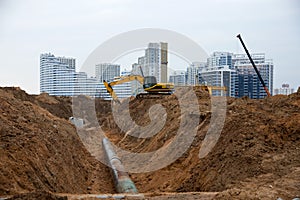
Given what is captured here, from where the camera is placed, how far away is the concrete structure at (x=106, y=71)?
46.9m

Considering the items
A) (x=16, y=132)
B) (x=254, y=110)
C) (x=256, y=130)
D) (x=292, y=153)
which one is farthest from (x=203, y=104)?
(x=16, y=132)

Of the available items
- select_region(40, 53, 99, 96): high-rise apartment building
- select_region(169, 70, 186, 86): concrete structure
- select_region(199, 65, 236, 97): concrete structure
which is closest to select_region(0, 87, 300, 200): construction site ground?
select_region(199, 65, 236, 97): concrete structure

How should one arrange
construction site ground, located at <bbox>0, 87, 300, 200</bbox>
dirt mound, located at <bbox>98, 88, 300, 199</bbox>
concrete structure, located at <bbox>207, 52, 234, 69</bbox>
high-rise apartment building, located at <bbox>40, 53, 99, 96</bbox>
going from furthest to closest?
concrete structure, located at <bbox>207, 52, 234, 69</bbox> → high-rise apartment building, located at <bbox>40, 53, 99, 96</bbox> → dirt mound, located at <bbox>98, 88, 300, 199</bbox> → construction site ground, located at <bbox>0, 87, 300, 200</bbox>

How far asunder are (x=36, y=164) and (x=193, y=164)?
4603 millimetres

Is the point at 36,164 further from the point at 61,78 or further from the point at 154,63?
the point at 61,78

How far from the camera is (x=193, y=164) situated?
11.0m

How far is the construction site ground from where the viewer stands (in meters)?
7.61

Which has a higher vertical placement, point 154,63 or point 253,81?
point 154,63

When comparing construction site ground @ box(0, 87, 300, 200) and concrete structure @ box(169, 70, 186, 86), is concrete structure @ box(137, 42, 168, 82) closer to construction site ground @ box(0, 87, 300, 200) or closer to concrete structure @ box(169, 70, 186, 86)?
concrete structure @ box(169, 70, 186, 86)

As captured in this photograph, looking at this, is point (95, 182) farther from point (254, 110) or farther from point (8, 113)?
point (254, 110)

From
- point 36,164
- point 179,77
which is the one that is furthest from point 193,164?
point 179,77

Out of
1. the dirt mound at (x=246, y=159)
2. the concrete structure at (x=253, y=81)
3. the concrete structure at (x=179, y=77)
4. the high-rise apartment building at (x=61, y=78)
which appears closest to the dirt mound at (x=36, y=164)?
the dirt mound at (x=246, y=159)

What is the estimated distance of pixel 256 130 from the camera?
34.0 feet

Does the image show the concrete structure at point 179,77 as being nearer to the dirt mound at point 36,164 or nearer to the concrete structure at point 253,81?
the concrete structure at point 253,81
